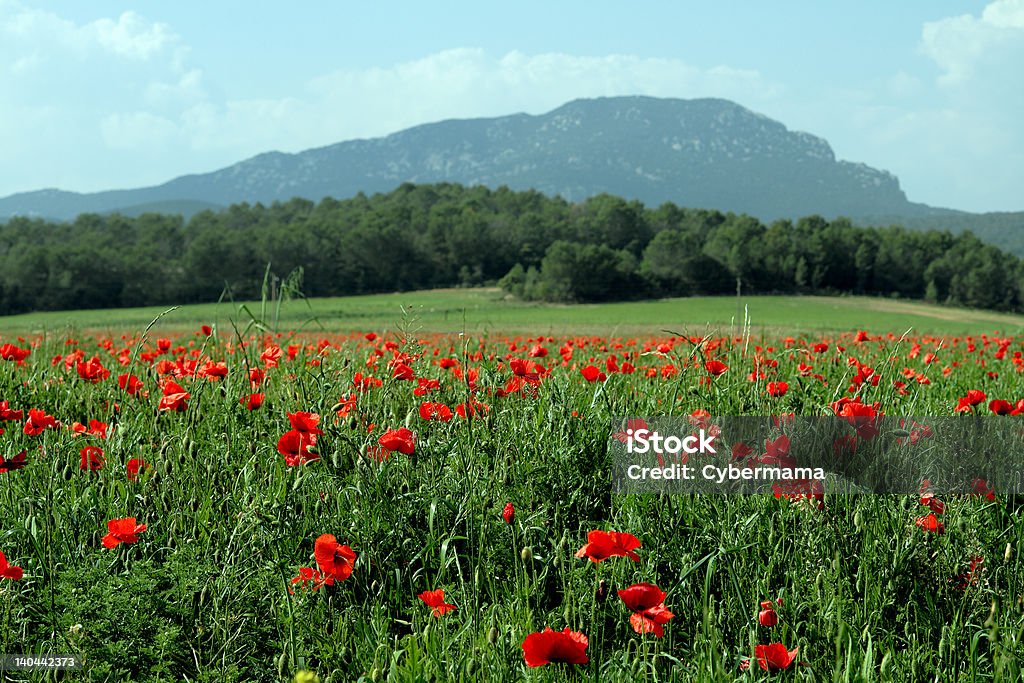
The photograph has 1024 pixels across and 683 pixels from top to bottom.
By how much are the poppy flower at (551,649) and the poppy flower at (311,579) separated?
2.42 ft

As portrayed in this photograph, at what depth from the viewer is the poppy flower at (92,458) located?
2.94 meters

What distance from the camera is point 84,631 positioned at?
7.00 feet

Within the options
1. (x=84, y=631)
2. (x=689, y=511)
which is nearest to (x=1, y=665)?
(x=84, y=631)

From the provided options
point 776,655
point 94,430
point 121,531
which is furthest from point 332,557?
point 94,430

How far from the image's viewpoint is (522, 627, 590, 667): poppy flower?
159 centimetres

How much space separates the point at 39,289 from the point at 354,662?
9027cm

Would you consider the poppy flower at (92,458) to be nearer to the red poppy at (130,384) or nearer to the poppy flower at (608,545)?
the red poppy at (130,384)

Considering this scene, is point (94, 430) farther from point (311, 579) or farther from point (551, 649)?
point (551, 649)

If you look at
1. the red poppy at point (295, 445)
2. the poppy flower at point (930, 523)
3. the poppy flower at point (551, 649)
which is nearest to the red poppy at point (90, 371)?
the red poppy at point (295, 445)

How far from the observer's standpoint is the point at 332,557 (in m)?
2.05

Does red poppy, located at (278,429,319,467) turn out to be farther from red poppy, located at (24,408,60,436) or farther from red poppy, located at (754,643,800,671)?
red poppy, located at (754,643,800,671)

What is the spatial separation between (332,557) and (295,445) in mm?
587

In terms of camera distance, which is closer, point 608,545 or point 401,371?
point 608,545

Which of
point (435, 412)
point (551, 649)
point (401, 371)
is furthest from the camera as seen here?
point (401, 371)
